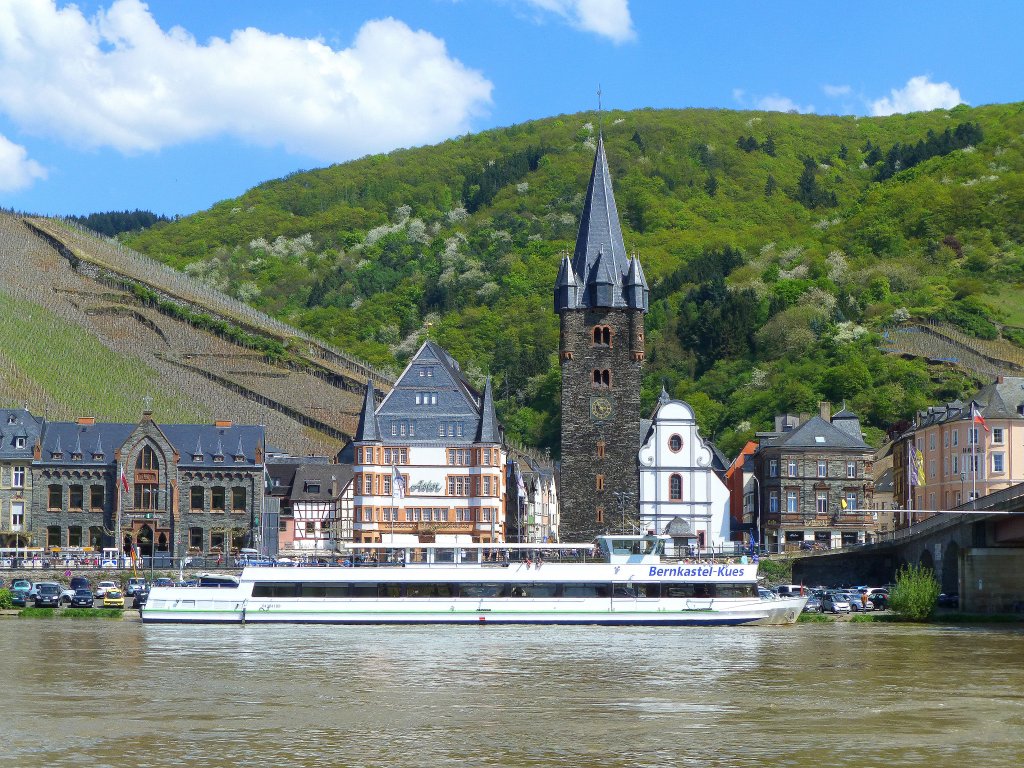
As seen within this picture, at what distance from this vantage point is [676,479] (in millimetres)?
113562

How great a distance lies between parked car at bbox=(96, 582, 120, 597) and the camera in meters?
89.4

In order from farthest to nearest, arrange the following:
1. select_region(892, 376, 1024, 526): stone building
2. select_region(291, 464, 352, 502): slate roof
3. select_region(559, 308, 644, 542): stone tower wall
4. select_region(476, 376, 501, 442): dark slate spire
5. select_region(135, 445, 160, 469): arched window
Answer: select_region(291, 464, 352, 502): slate roof, select_region(476, 376, 501, 442): dark slate spire, select_region(135, 445, 160, 469): arched window, select_region(559, 308, 644, 542): stone tower wall, select_region(892, 376, 1024, 526): stone building

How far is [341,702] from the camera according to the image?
4472 centimetres

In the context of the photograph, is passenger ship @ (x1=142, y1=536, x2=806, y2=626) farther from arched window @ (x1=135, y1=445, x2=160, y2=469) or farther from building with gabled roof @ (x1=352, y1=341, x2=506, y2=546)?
arched window @ (x1=135, y1=445, x2=160, y2=469)

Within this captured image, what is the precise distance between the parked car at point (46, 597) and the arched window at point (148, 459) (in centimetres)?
2284

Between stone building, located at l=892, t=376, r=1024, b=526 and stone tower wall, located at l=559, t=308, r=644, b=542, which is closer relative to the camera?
stone building, located at l=892, t=376, r=1024, b=526

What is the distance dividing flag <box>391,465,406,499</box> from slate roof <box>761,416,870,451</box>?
87.7ft

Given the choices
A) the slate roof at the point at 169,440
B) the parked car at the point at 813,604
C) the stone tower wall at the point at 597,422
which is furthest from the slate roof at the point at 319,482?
the parked car at the point at 813,604

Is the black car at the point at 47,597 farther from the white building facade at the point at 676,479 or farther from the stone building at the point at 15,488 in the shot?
the white building facade at the point at 676,479

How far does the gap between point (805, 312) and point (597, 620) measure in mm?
110249

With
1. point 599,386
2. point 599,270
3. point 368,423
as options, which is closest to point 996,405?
point 599,386

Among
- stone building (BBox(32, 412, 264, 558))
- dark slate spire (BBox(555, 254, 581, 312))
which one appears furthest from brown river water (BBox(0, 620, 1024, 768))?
dark slate spire (BBox(555, 254, 581, 312))

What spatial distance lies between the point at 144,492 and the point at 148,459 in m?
2.18

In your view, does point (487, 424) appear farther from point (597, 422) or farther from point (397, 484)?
point (397, 484)
